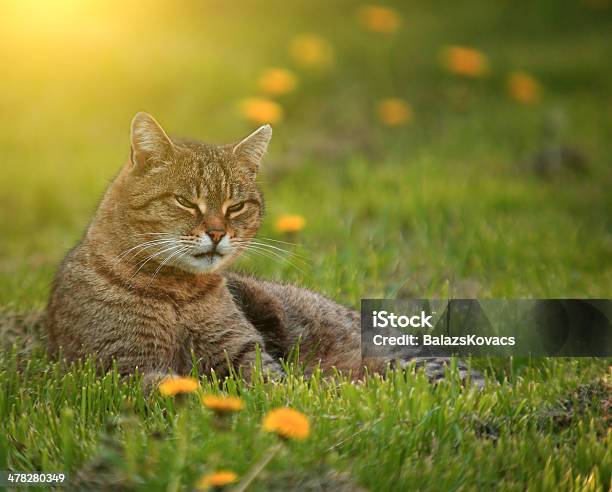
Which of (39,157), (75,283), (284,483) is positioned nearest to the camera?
(284,483)

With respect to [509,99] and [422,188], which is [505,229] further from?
[509,99]

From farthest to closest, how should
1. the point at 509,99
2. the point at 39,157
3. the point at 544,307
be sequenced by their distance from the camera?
the point at 509,99 < the point at 39,157 < the point at 544,307

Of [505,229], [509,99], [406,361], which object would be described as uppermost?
[509,99]

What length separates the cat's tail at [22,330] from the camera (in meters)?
4.57

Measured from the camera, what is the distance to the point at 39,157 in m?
9.28

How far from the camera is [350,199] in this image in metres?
7.56

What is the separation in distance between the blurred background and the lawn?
3 cm

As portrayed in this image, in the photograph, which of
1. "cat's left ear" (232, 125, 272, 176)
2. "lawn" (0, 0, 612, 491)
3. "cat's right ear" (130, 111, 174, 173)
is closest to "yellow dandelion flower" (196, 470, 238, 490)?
"lawn" (0, 0, 612, 491)

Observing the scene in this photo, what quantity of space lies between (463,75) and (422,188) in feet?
14.0

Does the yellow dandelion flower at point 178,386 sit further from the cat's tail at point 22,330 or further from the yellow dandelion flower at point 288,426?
the cat's tail at point 22,330

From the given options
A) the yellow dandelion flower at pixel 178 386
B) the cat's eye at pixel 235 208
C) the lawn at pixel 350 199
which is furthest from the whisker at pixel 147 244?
the yellow dandelion flower at pixel 178 386

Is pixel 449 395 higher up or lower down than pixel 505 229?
lower down

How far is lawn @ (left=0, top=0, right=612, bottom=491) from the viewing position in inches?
124

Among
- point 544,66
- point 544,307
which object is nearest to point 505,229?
point 544,307
